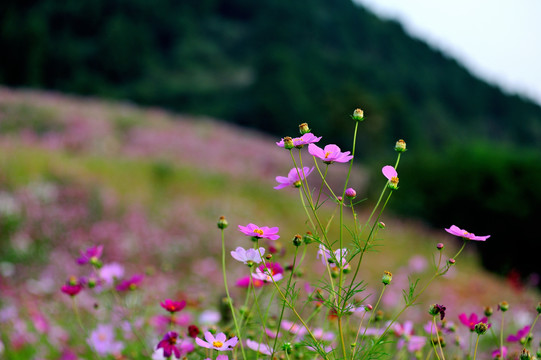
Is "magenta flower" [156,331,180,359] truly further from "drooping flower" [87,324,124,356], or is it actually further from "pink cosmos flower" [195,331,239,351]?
"drooping flower" [87,324,124,356]

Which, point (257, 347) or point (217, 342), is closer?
point (217, 342)

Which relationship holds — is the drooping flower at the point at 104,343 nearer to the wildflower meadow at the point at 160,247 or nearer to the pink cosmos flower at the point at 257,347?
the wildflower meadow at the point at 160,247

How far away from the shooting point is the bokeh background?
9711mm

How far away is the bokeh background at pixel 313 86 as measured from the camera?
31.9 feet

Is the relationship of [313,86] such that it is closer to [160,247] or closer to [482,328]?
[160,247]

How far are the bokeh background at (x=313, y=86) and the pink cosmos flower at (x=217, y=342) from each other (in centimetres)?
666

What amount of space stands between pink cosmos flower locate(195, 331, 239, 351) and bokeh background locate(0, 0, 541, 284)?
666 centimetres

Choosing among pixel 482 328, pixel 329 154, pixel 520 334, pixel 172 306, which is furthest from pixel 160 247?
pixel 482 328

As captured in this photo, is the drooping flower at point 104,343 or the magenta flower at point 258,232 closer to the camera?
the magenta flower at point 258,232

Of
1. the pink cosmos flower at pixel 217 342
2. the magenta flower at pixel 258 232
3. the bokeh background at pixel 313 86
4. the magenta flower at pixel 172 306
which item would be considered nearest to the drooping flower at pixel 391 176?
the magenta flower at pixel 258 232

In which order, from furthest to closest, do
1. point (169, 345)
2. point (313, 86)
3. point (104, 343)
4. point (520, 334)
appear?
point (313, 86), point (104, 343), point (520, 334), point (169, 345)

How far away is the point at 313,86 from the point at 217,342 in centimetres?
3591

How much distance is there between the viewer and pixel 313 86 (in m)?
35.8

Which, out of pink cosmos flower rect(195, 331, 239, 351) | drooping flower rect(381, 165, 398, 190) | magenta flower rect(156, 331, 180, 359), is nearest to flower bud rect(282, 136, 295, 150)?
drooping flower rect(381, 165, 398, 190)
